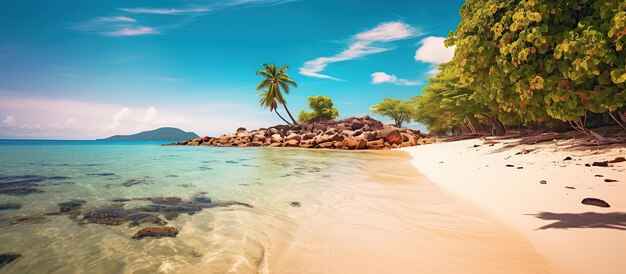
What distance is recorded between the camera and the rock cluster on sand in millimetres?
29734

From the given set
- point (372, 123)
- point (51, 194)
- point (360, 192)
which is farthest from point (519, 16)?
point (372, 123)

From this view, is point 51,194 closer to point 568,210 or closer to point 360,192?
point 360,192

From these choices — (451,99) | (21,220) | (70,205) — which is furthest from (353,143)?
(21,220)

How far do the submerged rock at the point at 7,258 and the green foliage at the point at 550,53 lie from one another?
1091 centimetres

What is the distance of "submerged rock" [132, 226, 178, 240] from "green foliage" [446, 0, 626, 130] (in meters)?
9.52

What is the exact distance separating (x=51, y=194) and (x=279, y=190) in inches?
199

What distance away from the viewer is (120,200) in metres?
5.73

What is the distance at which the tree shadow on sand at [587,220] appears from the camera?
3248mm

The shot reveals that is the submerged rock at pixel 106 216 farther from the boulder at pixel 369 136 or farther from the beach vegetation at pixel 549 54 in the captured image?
the boulder at pixel 369 136

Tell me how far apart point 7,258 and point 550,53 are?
40.9ft

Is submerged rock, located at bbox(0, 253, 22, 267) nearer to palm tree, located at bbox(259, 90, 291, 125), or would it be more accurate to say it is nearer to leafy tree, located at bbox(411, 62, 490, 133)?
leafy tree, located at bbox(411, 62, 490, 133)

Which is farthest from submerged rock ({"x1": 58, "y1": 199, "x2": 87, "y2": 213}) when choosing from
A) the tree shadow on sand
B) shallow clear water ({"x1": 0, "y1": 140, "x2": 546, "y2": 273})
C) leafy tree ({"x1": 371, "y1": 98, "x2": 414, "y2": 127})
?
leafy tree ({"x1": 371, "y1": 98, "x2": 414, "y2": 127})

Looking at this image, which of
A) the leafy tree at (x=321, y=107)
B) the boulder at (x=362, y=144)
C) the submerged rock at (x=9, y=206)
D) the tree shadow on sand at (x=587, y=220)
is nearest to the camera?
the tree shadow on sand at (x=587, y=220)

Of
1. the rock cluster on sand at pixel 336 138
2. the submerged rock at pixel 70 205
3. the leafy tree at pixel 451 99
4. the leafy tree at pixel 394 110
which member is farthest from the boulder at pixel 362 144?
the leafy tree at pixel 394 110
